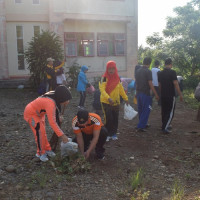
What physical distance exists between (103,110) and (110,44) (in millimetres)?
11673

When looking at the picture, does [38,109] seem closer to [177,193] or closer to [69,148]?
[69,148]

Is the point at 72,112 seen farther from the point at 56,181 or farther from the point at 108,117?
the point at 56,181

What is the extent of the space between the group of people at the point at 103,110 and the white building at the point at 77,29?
9.61 meters

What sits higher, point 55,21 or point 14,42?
point 55,21

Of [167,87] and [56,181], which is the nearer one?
[56,181]

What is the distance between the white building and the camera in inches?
563

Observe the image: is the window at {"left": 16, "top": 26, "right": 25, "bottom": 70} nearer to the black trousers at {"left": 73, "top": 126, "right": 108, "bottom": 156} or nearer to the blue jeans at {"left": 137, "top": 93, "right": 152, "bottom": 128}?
the blue jeans at {"left": 137, "top": 93, "right": 152, "bottom": 128}

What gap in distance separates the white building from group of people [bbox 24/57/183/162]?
9608 millimetres

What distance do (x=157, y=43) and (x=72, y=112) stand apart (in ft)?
33.0

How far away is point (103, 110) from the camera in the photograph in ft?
18.0

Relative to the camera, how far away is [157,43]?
1683 cm

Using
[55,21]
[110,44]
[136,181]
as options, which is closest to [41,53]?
[55,21]

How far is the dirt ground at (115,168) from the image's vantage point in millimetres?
3564

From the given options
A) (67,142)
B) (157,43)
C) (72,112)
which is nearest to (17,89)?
(72,112)
